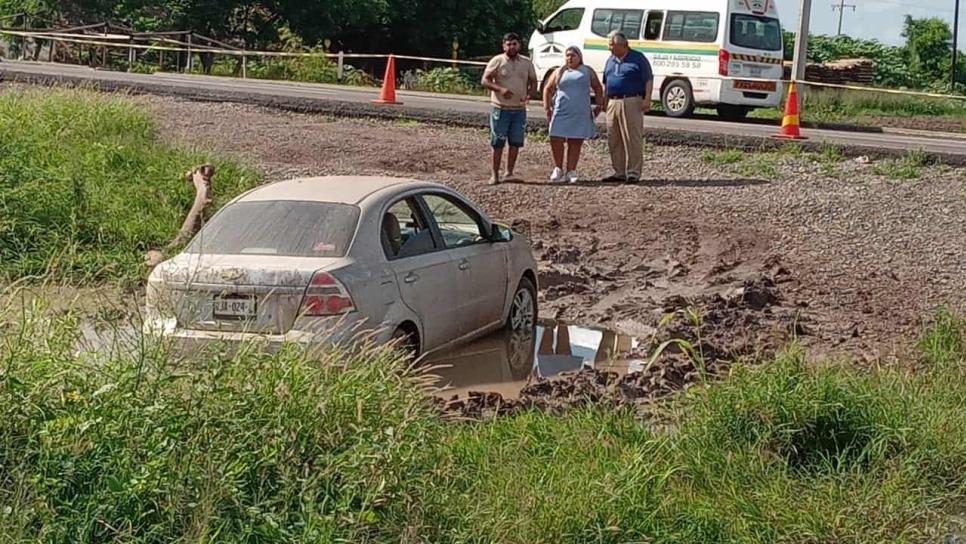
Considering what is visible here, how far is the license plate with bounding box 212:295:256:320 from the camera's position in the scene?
8.20m

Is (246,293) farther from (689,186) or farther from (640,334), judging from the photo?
(689,186)

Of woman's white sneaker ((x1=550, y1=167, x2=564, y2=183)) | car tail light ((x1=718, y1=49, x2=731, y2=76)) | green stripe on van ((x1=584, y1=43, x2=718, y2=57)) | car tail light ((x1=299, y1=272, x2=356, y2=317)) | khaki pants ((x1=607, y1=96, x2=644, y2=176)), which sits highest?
green stripe on van ((x1=584, y1=43, x2=718, y2=57))

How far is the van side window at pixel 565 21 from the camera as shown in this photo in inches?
1158

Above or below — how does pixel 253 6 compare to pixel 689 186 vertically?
above

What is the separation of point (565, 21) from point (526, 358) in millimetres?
20253

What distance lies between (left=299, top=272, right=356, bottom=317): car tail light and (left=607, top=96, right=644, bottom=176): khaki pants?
347 inches

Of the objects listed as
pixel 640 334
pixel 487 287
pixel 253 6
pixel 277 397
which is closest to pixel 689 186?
pixel 640 334

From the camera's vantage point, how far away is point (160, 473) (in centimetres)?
526

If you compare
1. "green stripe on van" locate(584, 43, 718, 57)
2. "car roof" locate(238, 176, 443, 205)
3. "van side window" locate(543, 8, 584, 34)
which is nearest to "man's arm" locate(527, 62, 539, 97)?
"car roof" locate(238, 176, 443, 205)

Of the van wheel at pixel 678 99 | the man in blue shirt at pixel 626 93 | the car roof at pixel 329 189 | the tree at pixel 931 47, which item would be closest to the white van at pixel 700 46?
the van wheel at pixel 678 99

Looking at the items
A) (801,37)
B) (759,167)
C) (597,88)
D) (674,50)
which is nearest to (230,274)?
(597,88)

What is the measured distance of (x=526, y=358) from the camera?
10531 millimetres

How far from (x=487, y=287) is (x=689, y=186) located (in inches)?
283

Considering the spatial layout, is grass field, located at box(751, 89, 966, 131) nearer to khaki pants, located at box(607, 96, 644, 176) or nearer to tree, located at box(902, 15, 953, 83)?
khaki pants, located at box(607, 96, 644, 176)
